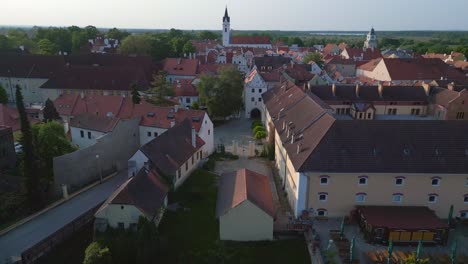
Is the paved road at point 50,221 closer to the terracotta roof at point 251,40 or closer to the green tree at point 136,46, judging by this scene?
the green tree at point 136,46

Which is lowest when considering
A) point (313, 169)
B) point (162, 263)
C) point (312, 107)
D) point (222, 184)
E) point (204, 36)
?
point (162, 263)

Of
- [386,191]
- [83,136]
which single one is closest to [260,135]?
[83,136]

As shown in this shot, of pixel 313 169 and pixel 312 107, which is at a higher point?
pixel 312 107

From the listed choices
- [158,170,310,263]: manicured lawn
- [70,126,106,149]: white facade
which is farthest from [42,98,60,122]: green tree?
[158,170,310,263]: manicured lawn

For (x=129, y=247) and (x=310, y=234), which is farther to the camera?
(x=310, y=234)

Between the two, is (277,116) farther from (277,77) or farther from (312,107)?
(277,77)

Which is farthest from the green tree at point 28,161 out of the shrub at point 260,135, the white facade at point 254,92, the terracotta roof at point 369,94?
the terracotta roof at point 369,94

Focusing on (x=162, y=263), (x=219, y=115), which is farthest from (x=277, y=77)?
(x=162, y=263)
